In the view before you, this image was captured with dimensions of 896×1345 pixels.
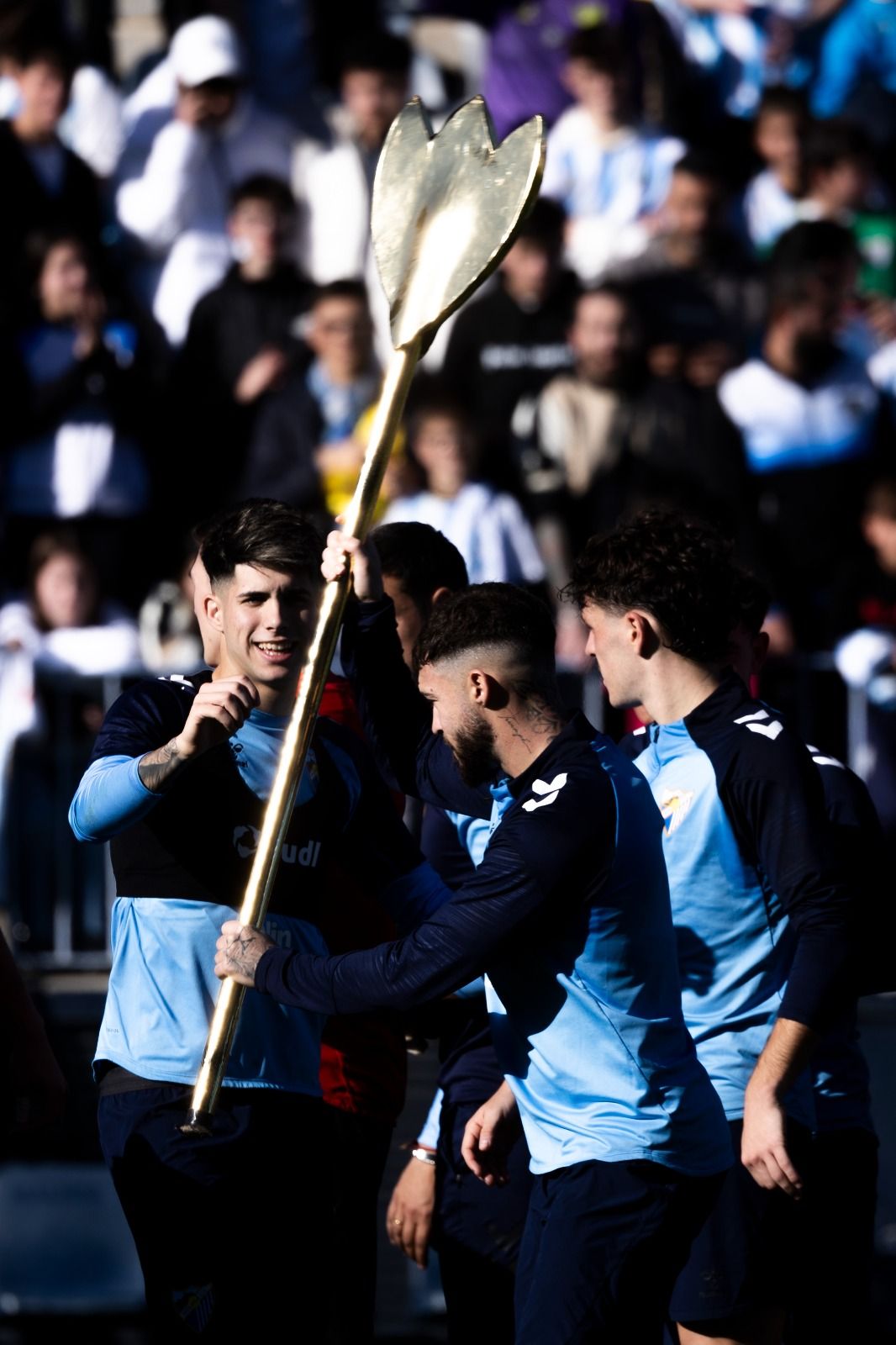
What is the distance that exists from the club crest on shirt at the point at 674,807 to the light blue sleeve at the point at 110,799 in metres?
1.14

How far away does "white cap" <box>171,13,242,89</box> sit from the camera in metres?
10.3

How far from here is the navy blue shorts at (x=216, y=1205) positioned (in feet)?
14.9

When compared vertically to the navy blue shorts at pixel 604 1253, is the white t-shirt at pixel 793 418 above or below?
below

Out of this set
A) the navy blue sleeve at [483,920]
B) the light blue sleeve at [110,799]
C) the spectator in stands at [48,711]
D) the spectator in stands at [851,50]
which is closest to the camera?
the navy blue sleeve at [483,920]

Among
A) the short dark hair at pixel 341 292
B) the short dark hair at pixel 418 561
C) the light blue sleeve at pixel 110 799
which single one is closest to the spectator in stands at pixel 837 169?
the short dark hair at pixel 341 292

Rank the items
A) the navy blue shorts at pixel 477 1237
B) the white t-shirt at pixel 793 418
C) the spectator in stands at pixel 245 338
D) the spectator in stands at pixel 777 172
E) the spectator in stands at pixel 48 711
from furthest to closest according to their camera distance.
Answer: the spectator in stands at pixel 777 172, the spectator in stands at pixel 245 338, the white t-shirt at pixel 793 418, the spectator in stands at pixel 48 711, the navy blue shorts at pixel 477 1237

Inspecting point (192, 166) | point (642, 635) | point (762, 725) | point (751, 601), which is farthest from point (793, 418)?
→ point (762, 725)

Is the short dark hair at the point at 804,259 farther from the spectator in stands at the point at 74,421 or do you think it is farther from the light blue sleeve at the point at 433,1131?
the light blue sleeve at the point at 433,1131

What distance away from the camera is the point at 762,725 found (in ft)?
15.6

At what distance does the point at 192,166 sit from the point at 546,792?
259 inches

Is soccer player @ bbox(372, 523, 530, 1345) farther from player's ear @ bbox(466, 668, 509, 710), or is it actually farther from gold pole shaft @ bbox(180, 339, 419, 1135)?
player's ear @ bbox(466, 668, 509, 710)

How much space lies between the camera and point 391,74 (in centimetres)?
1038

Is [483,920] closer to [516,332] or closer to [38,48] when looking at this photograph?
[516,332]

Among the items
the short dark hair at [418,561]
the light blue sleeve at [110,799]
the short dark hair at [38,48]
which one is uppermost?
the light blue sleeve at [110,799]
